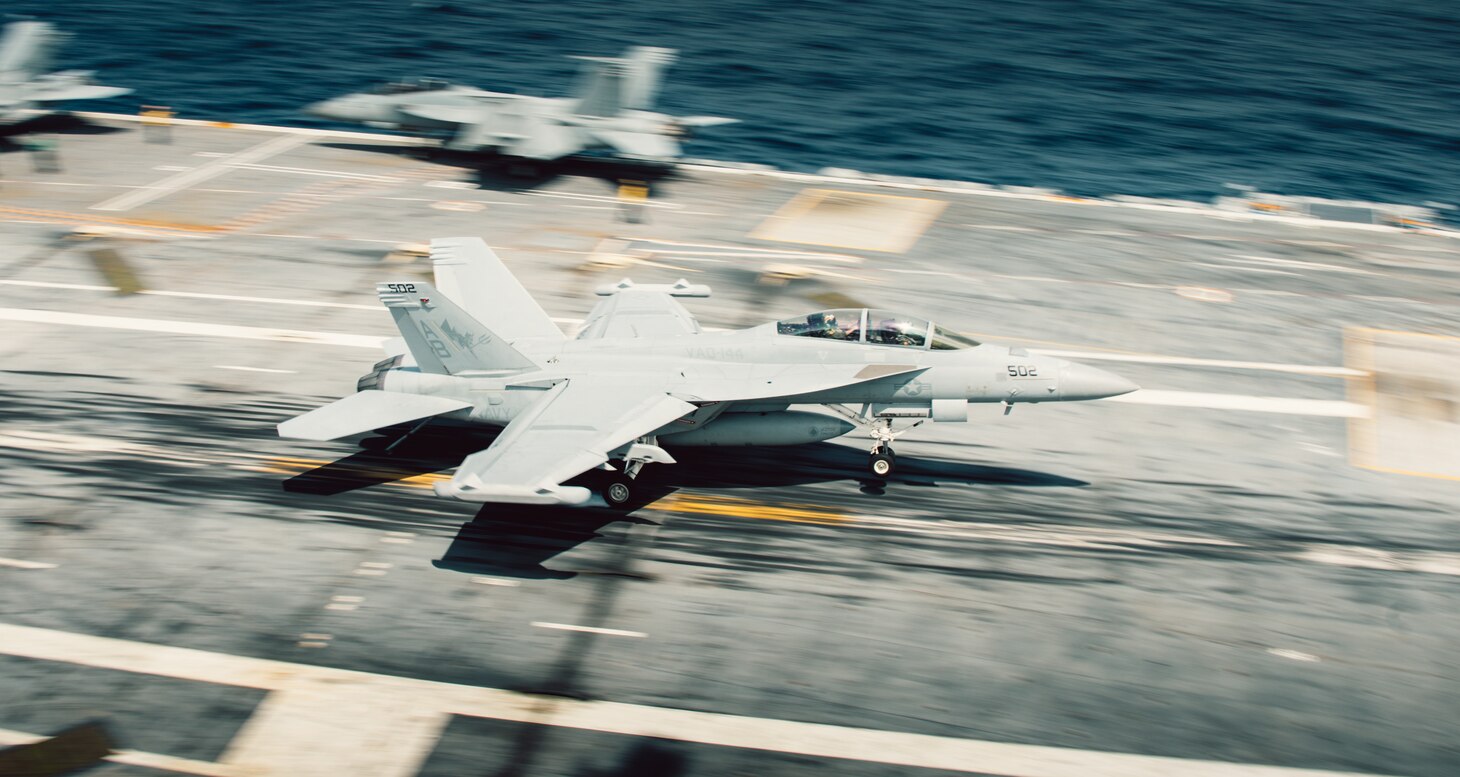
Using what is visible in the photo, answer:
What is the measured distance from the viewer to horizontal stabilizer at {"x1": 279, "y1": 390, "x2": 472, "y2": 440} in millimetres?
21328

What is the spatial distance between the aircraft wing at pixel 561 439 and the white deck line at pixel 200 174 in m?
23.8

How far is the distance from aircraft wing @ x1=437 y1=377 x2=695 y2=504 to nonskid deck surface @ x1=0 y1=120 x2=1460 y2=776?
1874 millimetres

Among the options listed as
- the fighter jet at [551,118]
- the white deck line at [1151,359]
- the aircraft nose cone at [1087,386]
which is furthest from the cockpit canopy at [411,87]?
the aircraft nose cone at [1087,386]

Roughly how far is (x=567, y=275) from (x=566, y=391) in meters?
12.2

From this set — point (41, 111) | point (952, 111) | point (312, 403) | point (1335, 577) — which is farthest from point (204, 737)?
point (952, 111)

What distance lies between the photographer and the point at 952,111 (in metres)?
64.9

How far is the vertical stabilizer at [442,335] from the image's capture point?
73.3ft

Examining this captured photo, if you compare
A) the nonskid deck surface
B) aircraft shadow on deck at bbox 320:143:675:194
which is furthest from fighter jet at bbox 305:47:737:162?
the nonskid deck surface

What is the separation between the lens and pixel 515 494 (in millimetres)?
18906

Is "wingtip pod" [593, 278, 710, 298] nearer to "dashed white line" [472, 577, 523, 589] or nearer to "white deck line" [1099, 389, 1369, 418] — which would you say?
"dashed white line" [472, 577, 523, 589]

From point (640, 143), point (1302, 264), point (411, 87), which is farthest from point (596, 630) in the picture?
point (411, 87)

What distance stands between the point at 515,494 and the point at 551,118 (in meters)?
26.5

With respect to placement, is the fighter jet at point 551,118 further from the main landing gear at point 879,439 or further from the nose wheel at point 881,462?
the nose wheel at point 881,462

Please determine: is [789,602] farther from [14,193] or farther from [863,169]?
[863,169]
